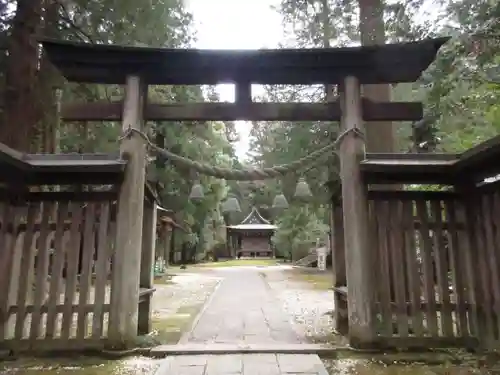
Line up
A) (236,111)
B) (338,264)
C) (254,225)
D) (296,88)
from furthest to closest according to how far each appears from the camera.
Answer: (254,225)
(296,88)
(338,264)
(236,111)

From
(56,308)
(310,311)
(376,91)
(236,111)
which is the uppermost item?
(376,91)

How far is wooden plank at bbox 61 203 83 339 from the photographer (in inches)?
173

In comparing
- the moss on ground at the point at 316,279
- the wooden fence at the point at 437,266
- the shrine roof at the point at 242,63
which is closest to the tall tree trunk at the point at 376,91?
the shrine roof at the point at 242,63

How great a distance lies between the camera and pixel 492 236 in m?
4.37

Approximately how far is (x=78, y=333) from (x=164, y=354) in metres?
1.02

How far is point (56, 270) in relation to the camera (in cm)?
455

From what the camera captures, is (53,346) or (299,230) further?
(299,230)

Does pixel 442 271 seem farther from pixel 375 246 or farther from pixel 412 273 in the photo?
pixel 375 246

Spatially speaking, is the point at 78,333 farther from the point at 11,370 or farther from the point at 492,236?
the point at 492,236

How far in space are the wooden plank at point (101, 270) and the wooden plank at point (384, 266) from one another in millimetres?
3214

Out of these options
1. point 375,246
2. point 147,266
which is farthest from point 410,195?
point 147,266

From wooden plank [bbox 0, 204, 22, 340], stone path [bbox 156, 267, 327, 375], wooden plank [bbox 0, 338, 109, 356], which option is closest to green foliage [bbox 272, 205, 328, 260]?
stone path [bbox 156, 267, 327, 375]

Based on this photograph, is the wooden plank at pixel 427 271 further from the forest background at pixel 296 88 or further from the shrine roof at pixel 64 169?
the shrine roof at pixel 64 169

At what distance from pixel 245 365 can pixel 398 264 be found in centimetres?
215
